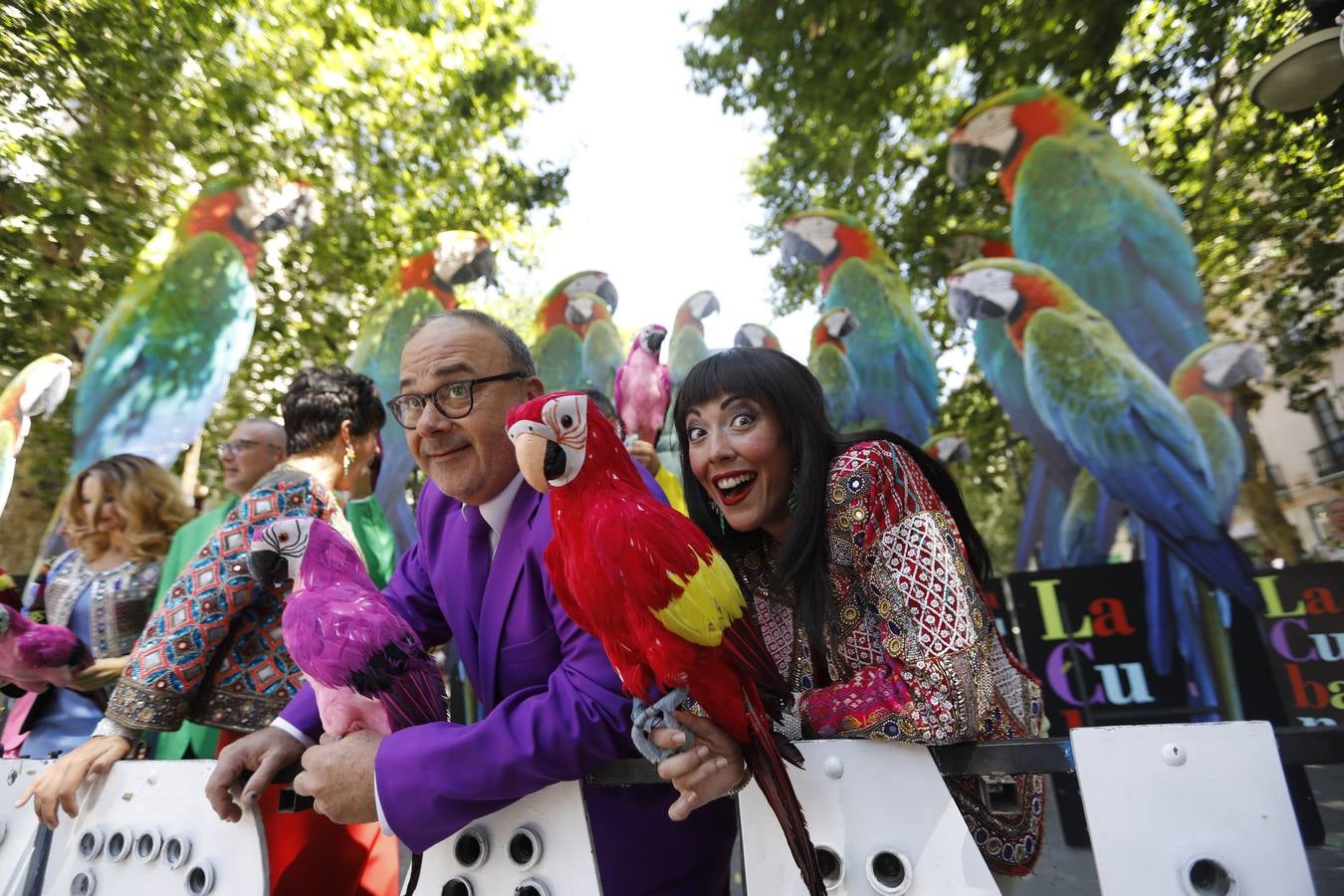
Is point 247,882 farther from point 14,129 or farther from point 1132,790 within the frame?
point 14,129

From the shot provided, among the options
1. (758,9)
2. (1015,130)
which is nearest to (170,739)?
(1015,130)

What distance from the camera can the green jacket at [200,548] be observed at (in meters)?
2.25

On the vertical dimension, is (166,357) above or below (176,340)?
below

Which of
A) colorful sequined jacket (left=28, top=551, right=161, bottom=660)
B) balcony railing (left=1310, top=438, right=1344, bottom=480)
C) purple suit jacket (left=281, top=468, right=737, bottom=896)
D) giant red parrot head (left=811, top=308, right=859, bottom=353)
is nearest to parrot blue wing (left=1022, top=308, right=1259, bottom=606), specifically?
giant red parrot head (left=811, top=308, right=859, bottom=353)

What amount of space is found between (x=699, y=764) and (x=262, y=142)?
873 centimetres

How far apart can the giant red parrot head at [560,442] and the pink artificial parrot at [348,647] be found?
1.59ft

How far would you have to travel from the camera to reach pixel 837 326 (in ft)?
22.0

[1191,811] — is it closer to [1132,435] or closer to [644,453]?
[644,453]

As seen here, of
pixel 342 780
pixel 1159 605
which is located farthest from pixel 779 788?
pixel 1159 605

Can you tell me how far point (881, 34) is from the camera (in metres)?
7.01

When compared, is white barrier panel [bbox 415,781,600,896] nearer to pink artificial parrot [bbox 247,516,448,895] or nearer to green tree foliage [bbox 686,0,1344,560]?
pink artificial parrot [bbox 247,516,448,895]

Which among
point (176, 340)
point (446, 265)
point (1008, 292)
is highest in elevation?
point (446, 265)

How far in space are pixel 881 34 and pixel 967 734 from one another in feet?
25.0

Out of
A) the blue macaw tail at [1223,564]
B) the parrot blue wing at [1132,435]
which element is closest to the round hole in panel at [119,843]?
the blue macaw tail at [1223,564]
